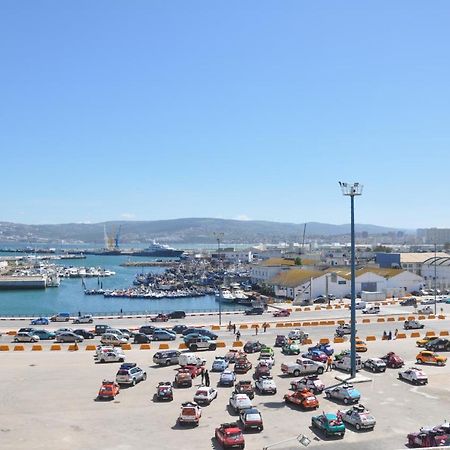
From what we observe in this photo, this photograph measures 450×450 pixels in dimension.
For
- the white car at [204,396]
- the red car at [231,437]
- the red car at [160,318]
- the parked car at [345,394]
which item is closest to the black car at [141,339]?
the red car at [160,318]

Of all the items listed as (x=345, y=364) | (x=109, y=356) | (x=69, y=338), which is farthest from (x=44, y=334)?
(x=345, y=364)

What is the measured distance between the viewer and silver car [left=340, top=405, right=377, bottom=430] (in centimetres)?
2250

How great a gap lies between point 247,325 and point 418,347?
52.6 ft

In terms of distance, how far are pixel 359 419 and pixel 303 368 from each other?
940 centimetres

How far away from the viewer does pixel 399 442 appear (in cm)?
2122

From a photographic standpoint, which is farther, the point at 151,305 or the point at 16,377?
the point at 151,305

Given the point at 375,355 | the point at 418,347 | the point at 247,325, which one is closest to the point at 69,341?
the point at 247,325

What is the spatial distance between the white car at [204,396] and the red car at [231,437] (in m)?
4.89

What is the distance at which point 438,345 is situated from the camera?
3972 cm

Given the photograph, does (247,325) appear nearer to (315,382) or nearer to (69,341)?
(69,341)

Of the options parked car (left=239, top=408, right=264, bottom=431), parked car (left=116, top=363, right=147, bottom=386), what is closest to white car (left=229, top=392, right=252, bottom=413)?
parked car (left=239, top=408, right=264, bottom=431)

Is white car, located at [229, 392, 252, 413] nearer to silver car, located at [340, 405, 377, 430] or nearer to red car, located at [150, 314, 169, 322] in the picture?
silver car, located at [340, 405, 377, 430]

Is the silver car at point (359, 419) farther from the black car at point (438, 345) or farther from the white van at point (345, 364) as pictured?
the black car at point (438, 345)

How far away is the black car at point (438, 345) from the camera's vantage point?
130ft
